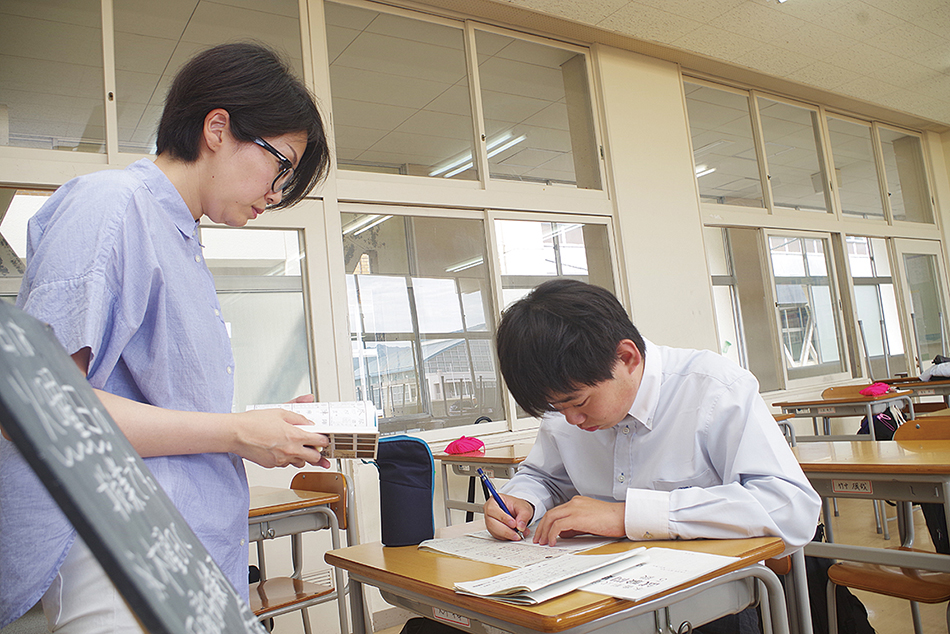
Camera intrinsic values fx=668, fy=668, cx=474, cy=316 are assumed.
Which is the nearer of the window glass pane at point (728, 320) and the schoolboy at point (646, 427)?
the schoolboy at point (646, 427)

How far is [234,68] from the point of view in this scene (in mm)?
933

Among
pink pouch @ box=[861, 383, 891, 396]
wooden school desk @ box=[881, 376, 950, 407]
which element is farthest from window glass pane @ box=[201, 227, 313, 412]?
wooden school desk @ box=[881, 376, 950, 407]

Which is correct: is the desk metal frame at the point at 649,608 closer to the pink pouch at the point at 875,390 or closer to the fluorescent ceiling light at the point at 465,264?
the fluorescent ceiling light at the point at 465,264

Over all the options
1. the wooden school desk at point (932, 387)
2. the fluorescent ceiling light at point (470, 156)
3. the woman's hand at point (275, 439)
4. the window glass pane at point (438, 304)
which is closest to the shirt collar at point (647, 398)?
the woman's hand at point (275, 439)

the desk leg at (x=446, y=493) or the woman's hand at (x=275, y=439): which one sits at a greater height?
the woman's hand at (x=275, y=439)

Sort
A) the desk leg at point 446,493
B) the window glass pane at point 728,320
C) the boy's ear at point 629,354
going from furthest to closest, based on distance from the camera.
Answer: the window glass pane at point 728,320 → the desk leg at point 446,493 → the boy's ear at point 629,354

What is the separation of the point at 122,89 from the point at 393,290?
169 cm

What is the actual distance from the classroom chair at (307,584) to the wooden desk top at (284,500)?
6 cm

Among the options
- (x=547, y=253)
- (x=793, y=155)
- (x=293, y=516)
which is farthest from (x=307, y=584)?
(x=793, y=155)

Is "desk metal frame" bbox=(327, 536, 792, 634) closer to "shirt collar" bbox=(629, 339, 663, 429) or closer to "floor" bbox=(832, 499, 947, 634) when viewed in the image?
"shirt collar" bbox=(629, 339, 663, 429)

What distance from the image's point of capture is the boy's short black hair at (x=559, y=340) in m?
1.22

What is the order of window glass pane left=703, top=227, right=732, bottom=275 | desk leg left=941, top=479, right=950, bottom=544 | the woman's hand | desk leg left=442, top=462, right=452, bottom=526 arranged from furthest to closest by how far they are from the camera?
window glass pane left=703, top=227, right=732, bottom=275
desk leg left=442, top=462, right=452, bottom=526
desk leg left=941, top=479, right=950, bottom=544
the woman's hand

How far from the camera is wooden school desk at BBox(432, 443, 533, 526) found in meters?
3.01

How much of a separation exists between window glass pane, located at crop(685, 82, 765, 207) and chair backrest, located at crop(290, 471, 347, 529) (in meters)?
4.01
